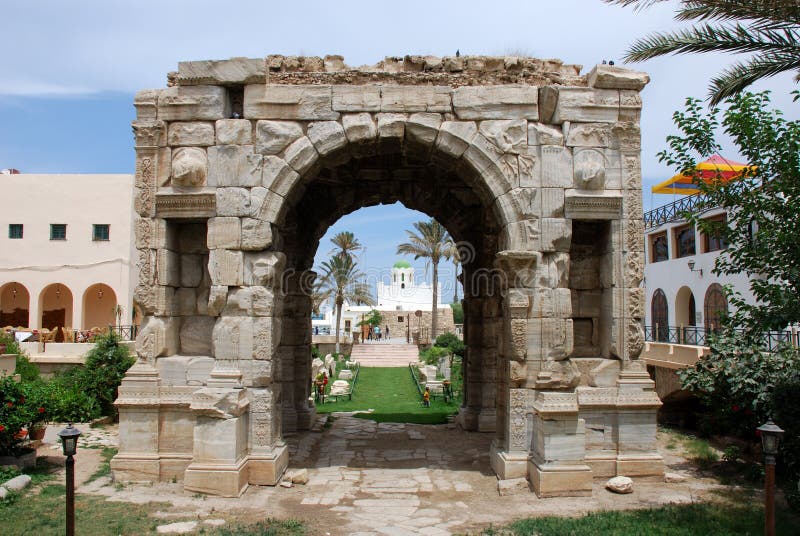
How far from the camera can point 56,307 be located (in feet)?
82.0

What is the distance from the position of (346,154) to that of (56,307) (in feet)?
70.0

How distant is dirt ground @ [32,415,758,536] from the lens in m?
6.66

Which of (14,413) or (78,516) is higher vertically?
(14,413)

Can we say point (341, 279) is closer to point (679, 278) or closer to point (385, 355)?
point (385, 355)

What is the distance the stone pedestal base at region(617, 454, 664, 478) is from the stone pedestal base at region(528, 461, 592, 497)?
0.75 meters

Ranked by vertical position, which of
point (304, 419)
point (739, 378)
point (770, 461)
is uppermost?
point (739, 378)

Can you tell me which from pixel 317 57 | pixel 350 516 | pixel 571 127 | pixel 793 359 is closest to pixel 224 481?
pixel 350 516

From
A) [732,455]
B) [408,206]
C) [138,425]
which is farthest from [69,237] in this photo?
[732,455]

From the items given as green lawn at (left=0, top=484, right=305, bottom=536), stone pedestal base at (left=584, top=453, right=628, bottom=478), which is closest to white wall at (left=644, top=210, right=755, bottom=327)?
stone pedestal base at (left=584, top=453, right=628, bottom=478)

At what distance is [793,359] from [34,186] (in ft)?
82.0

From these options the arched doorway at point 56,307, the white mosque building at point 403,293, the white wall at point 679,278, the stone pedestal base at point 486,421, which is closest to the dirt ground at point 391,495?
the stone pedestal base at point 486,421

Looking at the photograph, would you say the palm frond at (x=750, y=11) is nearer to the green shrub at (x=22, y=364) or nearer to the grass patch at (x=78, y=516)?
the grass patch at (x=78, y=516)

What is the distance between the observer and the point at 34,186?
23.8m

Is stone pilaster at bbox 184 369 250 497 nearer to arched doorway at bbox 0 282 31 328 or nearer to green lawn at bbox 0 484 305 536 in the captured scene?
green lawn at bbox 0 484 305 536
